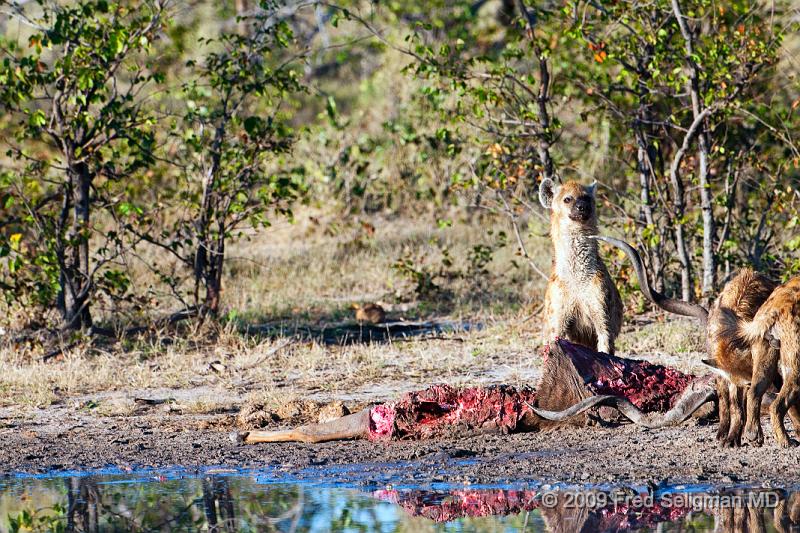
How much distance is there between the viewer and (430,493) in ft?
19.7

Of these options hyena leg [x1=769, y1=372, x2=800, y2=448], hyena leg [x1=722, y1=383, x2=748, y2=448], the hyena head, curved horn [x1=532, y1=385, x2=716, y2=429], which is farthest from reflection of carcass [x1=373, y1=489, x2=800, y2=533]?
the hyena head

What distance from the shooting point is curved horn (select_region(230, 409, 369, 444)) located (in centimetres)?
720

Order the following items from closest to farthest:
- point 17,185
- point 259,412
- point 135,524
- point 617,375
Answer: point 135,524 → point 617,375 → point 259,412 → point 17,185

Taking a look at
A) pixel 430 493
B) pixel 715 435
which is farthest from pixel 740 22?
pixel 430 493

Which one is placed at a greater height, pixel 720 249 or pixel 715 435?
pixel 720 249

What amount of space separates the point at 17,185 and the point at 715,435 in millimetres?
6244

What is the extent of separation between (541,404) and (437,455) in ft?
2.37

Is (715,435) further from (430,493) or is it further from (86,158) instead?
(86,158)

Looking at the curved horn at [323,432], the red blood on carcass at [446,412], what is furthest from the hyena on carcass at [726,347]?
the curved horn at [323,432]

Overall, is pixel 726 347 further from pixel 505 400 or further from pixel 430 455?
pixel 430 455

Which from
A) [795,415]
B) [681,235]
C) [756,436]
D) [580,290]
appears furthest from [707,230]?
[756,436]

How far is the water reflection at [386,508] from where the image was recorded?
5414 mm

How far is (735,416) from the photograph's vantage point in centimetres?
631

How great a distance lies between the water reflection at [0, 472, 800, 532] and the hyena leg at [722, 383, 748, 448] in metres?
0.58
